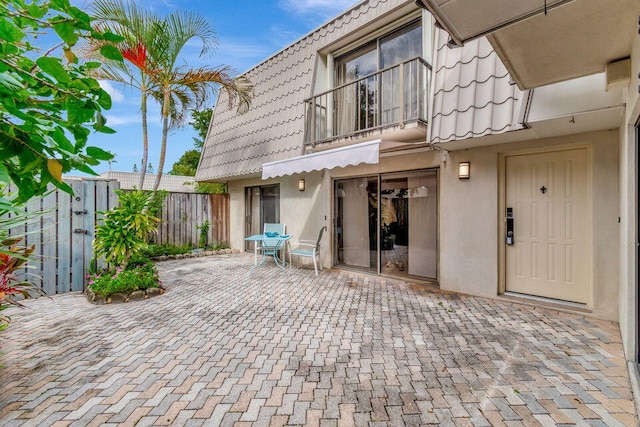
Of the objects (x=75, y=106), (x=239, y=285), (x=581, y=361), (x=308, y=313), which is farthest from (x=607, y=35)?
(x=239, y=285)

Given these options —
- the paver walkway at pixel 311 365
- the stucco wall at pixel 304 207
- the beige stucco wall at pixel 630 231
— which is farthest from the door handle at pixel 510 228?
the stucco wall at pixel 304 207

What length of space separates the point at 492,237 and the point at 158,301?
784 cm

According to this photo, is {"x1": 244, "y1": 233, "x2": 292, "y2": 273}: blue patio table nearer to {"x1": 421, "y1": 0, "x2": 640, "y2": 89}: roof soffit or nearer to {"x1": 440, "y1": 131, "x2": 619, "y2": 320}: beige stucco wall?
{"x1": 440, "y1": 131, "x2": 619, "y2": 320}: beige stucco wall

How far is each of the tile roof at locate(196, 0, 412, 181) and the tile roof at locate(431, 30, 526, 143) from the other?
2.54 meters

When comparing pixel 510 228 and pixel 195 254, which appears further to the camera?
pixel 195 254

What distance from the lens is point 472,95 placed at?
20.9ft

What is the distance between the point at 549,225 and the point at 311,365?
5879 mm

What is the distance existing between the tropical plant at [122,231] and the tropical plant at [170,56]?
1.93 meters

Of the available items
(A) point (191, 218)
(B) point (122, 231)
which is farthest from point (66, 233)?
(A) point (191, 218)

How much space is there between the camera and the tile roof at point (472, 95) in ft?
19.0

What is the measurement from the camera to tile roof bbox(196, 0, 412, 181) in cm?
959

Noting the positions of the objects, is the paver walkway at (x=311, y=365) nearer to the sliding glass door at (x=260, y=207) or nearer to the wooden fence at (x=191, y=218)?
the sliding glass door at (x=260, y=207)

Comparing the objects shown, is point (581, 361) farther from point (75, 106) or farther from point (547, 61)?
point (75, 106)

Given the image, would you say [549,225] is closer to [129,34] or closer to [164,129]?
[164,129]
